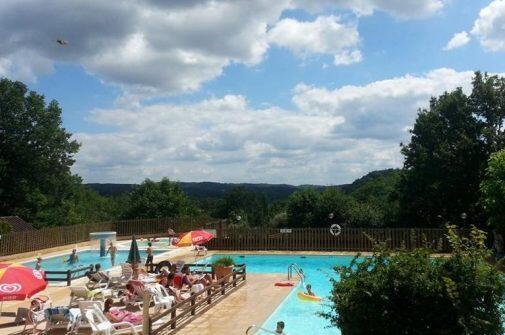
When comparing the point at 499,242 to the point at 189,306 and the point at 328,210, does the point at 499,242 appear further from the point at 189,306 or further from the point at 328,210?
the point at 189,306

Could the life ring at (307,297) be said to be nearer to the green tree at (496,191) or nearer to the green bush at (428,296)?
the green tree at (496,191)

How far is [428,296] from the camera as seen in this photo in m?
7.17

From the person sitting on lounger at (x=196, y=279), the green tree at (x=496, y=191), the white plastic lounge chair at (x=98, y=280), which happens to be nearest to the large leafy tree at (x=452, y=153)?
the green tree at (x=496, y=191)

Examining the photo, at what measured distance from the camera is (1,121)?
139 ft

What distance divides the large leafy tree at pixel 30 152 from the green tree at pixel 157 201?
7.39 meters

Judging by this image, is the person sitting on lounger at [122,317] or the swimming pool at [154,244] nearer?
the person sitting on lounger at [122,317]

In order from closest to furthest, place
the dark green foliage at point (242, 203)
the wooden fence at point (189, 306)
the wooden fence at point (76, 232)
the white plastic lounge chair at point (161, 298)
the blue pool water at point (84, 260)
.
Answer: the wooden fence at point (189, 306) < the white plastic lounge chair at point (161, 298) < the blue pool water at point (84, 260) < the wooden fence at point (76, 232) < the dark green foliage at point (242, 203)

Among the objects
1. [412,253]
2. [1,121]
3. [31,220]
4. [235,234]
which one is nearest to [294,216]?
[235,234]

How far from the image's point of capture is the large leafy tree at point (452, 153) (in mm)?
31891

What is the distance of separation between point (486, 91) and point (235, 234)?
1728 cm

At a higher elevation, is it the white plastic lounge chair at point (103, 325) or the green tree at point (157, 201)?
the green tree at point (157, 201)

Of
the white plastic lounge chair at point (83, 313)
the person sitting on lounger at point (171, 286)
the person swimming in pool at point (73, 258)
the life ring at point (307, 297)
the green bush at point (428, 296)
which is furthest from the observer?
the person swimming in pool at point (73, 258)

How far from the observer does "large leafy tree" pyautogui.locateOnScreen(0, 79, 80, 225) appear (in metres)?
42.5

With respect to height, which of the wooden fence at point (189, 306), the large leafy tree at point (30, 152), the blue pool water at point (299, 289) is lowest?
the blue pool water at point (299, 289)
